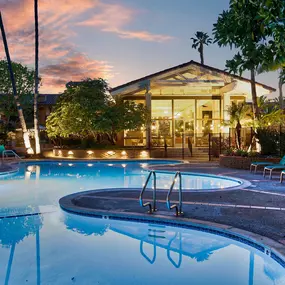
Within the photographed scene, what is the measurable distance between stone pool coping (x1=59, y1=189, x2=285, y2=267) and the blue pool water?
0.30 feet

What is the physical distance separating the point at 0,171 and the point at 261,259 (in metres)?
13.3

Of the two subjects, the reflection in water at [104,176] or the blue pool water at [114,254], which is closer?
the blue pool water at [114,254]

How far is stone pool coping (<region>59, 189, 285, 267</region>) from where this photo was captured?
5.31 meters

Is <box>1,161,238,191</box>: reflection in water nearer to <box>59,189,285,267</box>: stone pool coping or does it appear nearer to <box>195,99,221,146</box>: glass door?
<box>59,189,285,267</box>: stone pool coping

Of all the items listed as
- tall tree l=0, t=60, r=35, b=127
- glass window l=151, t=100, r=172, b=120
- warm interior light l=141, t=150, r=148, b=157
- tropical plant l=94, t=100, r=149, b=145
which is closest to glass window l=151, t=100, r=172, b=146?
glass window l=151, t=100, r=172, b=120

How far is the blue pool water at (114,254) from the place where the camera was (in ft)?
16.8

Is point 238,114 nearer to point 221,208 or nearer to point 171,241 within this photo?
point 221,208

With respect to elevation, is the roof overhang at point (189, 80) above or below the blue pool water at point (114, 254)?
above

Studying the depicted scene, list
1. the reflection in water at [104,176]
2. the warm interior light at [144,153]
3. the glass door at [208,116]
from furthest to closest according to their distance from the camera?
the glass door at [208,116] → the warm interior light at [144,153] → the reflection in water at [104,176]

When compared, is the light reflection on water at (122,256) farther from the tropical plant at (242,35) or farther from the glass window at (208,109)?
the glass window at (208,109)

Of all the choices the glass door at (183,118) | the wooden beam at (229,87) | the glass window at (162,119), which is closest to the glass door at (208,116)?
the glass door at (183,118)

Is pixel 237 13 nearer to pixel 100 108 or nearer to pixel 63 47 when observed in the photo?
pixel 100 108

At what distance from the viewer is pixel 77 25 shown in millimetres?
23312

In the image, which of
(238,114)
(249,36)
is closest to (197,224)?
(249,36)
